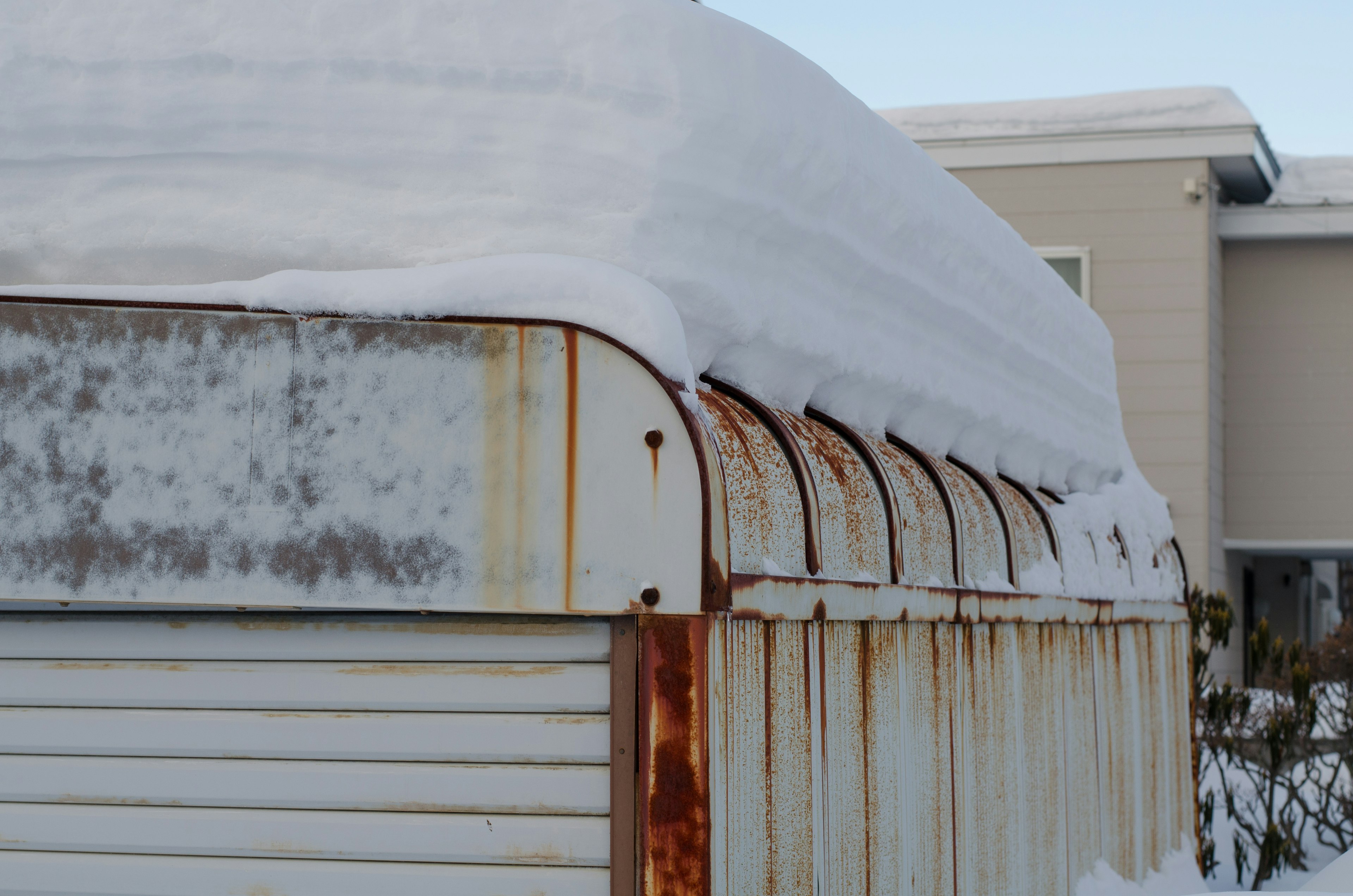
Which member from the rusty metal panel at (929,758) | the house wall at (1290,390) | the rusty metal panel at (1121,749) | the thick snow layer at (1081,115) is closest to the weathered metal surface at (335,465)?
the rusty metal panel at (929,758)

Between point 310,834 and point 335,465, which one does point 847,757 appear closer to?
point 310,834

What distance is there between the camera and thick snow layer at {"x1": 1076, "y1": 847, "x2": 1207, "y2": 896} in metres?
5.31

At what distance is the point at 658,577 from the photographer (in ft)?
8.36

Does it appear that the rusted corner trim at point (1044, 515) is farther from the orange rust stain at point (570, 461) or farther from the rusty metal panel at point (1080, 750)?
the orange rust stain at point (570, 461)

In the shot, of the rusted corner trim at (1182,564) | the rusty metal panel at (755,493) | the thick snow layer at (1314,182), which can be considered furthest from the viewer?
the thick snow layer at (1314,182)

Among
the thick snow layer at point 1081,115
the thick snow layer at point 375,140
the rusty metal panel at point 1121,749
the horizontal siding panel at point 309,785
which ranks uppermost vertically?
the thick snow layer at point 1081,115

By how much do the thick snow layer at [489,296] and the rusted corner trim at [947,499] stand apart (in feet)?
5.14

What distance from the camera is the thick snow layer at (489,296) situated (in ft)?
8.66

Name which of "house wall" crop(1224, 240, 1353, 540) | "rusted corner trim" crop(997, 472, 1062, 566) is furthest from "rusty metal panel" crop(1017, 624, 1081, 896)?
"house wall" crop(1224, 240, 1353, 540)

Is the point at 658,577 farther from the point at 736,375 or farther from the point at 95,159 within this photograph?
the point at 95,159

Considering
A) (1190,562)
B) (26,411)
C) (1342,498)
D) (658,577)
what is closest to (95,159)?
(26,411)

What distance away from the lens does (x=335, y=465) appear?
263 cm

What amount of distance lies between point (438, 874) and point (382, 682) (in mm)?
384

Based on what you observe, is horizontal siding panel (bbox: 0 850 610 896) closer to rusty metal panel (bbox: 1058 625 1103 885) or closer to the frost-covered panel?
the frost-covered panel
